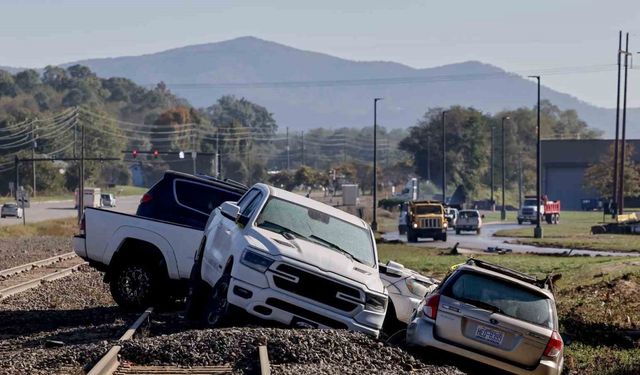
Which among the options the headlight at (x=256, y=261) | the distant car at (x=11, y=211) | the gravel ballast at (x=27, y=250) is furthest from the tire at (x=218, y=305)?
the distant car at (x=11, y=211)

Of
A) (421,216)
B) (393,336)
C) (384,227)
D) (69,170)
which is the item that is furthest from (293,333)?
(69,170)

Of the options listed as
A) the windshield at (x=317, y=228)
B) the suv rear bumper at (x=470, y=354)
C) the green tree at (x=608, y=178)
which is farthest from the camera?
the green tree at (x=608, y=178)

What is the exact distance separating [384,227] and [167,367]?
8027cm

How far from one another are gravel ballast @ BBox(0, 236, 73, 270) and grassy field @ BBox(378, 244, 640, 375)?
1242 centimetres

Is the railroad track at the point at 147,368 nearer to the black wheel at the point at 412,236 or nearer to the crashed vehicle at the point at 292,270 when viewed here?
the crashed vehicle at the point at 292,270

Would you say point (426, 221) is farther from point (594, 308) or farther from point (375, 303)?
point (375, 303)

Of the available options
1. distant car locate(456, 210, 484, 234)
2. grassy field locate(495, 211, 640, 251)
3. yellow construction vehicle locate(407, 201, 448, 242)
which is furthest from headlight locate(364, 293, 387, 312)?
distant car locate(456, 210, 484, 234)

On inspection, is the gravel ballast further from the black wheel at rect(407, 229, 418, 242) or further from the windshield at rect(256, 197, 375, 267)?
the windshield at rect(256, 197, 375, 267)

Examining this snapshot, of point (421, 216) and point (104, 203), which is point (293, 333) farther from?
point (104, 203)

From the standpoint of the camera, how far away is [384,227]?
3666 inches

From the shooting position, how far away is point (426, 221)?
69500mm

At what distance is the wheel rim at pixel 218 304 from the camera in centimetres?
1611

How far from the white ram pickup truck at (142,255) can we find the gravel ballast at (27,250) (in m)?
15.9

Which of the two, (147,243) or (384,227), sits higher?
(147,243)
